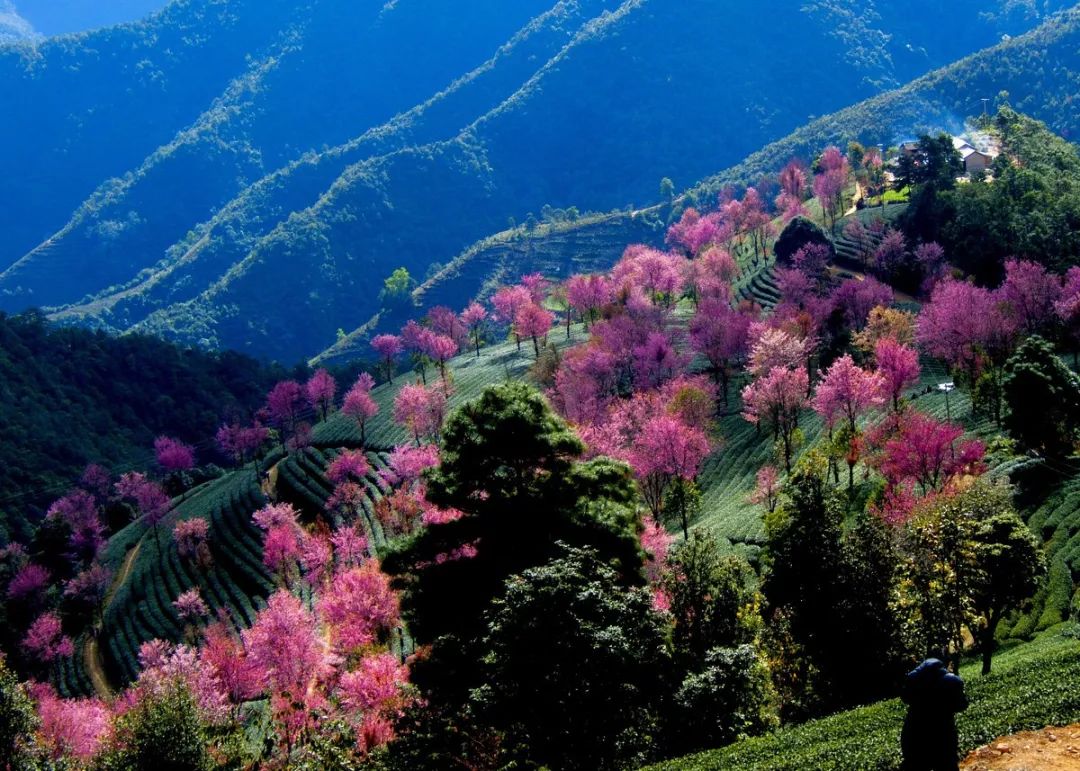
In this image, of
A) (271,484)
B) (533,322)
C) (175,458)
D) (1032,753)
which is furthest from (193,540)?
(1032,753)

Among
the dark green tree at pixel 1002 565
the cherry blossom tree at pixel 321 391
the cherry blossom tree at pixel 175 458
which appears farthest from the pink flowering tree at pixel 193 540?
the dark green tree at pixel 1002 565

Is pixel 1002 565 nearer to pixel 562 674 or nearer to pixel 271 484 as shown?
pixel 562 674

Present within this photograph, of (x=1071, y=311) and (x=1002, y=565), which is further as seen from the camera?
(x=1071, y=311)

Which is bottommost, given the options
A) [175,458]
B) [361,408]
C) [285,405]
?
[175,458]

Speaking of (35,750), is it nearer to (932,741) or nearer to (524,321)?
(932,741)

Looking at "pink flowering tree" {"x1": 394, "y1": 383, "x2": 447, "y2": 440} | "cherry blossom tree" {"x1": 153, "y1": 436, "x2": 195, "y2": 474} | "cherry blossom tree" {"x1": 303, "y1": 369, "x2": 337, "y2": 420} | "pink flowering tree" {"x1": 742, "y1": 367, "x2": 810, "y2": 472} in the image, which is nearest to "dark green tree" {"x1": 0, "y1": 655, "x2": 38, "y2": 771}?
"pink flowering tree" {"x1": 742, "y1": 367, "x2": 810, "y2": 472}

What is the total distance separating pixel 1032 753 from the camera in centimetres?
1761

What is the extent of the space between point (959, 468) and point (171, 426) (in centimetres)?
11475

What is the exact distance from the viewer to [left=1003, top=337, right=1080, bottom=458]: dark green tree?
42094mm

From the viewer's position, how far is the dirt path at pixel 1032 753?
56.1ft

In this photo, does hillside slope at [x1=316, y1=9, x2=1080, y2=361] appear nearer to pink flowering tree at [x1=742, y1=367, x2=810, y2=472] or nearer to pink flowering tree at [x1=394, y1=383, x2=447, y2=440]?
pink flowering tree at [x1=394, y1=383, x2=447, y2=440]

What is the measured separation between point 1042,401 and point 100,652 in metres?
65.6

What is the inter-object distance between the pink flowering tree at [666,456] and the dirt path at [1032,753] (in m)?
32.4

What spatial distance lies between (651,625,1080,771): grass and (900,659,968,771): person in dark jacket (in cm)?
397
